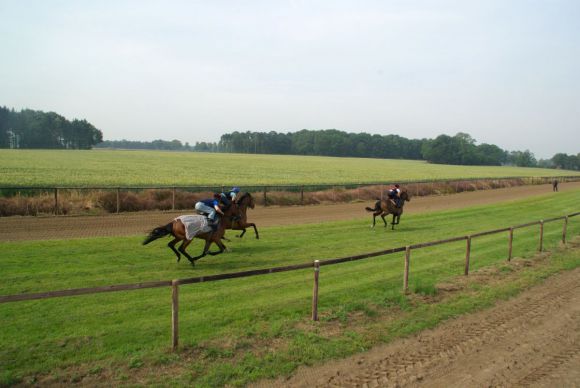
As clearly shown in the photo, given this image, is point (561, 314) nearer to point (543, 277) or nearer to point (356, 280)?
point (543, 277)

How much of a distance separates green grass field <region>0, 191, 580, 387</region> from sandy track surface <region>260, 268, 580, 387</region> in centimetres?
36

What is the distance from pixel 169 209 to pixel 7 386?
18.2m

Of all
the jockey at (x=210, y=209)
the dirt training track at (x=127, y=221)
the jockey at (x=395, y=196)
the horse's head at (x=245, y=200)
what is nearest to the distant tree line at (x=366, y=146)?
the dirt training track at (x=127, y=221)

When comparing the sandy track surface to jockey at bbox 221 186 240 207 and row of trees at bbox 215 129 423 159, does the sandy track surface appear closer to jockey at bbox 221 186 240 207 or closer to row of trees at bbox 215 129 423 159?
jockey at bbox 221 186 240 207

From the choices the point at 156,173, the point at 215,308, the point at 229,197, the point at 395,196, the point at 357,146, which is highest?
the point at 357,146

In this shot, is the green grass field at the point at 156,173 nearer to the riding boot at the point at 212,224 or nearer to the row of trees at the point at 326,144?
the riding boot at the point at 212,224

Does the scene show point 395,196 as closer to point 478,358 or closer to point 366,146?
point 478,358

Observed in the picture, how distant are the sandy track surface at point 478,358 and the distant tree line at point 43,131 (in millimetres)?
118944

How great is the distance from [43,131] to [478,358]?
12064 centimetres

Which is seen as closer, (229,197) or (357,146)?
(229,197)

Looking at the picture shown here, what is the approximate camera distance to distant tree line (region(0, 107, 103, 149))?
10794 cm

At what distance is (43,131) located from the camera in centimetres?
10906

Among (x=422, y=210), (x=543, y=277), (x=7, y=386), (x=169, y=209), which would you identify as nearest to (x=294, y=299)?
(x=7, y=386)

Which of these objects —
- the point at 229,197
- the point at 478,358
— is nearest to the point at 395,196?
the point at 229,197
